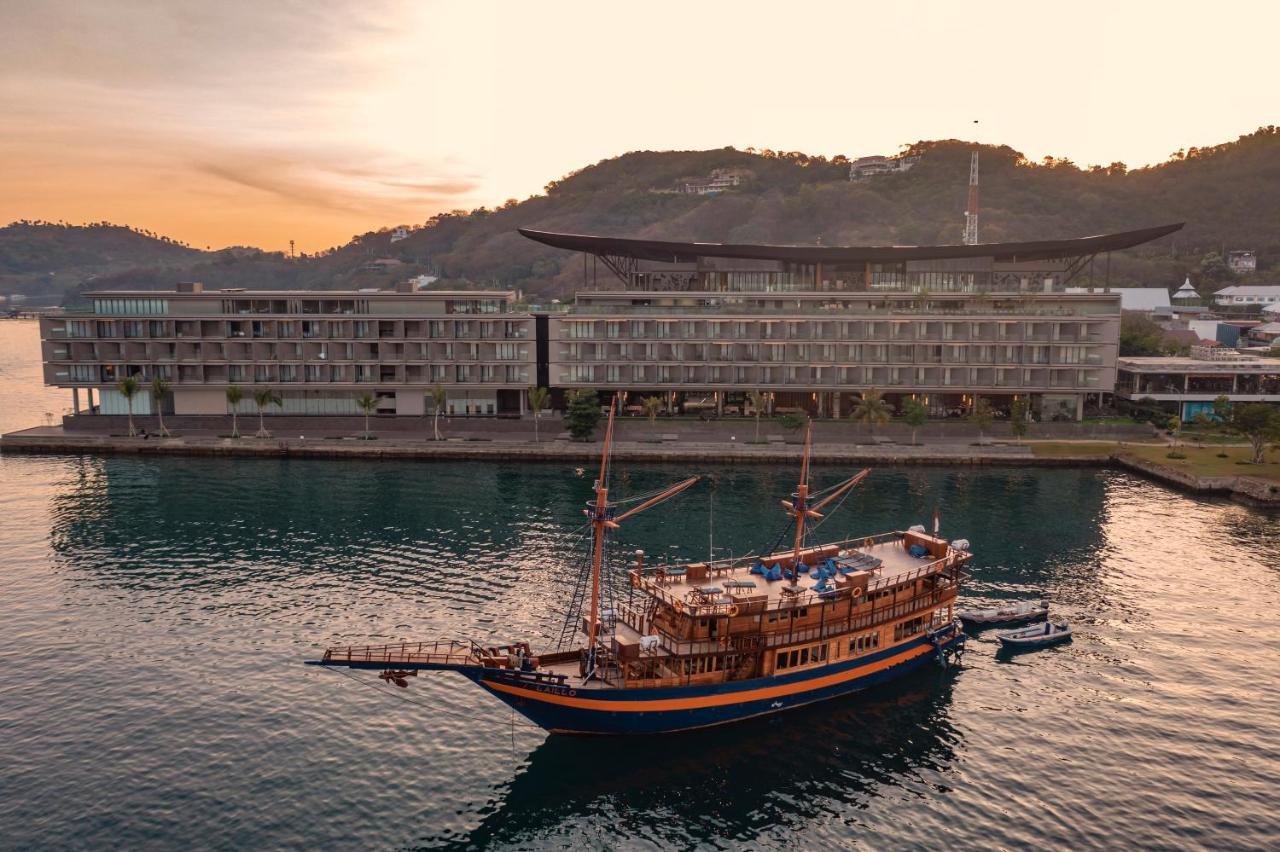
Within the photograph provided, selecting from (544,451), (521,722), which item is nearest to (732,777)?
(521,722)

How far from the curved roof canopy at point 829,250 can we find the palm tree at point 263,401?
4540 centimetres

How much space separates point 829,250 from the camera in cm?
13688

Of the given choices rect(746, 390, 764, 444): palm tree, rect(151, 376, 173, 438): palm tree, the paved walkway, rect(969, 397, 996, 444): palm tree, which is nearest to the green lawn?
the paved walkway

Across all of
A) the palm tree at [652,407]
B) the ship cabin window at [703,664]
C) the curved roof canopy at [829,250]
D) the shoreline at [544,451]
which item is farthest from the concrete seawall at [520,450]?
the ship cabin window at [703,664]

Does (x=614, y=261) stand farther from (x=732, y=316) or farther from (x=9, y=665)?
(x=9, y=665)

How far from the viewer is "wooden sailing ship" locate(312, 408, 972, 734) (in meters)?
46.6

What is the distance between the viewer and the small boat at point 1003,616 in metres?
61.8

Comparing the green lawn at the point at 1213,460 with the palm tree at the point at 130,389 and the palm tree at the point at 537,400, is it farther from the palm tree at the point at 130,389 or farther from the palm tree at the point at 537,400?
the palm tree at the point at 130,389

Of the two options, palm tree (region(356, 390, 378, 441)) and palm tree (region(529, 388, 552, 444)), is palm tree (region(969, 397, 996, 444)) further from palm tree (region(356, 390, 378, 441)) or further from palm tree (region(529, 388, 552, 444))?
palm tree (region(356, 390, 378, 441))

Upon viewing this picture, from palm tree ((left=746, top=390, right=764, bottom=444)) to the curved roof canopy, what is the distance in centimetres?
2317

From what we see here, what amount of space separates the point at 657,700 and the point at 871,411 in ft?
271

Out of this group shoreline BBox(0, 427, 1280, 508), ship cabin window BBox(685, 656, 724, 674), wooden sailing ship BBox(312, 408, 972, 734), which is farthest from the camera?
shoreline BBox(0, 427, 1280, 508)

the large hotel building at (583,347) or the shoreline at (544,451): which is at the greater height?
the large hotel building at (583,347)

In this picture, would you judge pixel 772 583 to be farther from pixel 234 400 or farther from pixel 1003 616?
pixel 234 400
